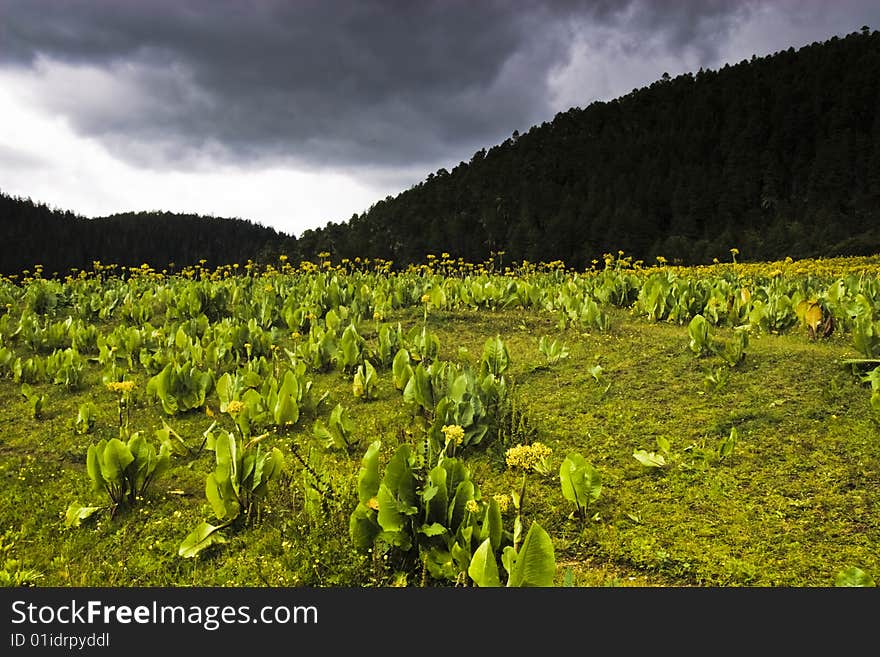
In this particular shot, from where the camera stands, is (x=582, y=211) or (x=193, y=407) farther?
(x=582, y=211)

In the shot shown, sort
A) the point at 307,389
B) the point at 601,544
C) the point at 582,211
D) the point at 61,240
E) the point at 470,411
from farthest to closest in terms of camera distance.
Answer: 1. the point at 61,240
2. the point at 582,211
3. the point at 307,389
4. the point at 470,411
5. the point at 601,544

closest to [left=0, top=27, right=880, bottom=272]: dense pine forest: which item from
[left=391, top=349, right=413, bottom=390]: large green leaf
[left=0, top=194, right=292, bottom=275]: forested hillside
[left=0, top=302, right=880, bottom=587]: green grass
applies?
[left=0, top=194, right=292, bottom=275]: forested hillside

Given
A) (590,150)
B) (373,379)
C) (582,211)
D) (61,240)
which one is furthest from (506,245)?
(61,240)

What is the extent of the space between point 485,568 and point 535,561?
21cm

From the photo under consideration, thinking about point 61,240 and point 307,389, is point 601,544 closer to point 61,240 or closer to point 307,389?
point 307,389

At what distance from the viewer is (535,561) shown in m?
2.31

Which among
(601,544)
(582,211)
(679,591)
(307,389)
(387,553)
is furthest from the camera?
(582,211)

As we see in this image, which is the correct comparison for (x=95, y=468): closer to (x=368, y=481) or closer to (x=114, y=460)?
(x=114, y=460)

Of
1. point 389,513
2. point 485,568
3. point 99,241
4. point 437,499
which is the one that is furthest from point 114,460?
point 99,241

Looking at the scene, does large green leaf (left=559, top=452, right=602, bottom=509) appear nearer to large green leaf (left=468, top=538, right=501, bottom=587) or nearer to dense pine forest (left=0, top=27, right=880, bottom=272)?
large green leaf (left=468, top=538, right=501, bottom=587)

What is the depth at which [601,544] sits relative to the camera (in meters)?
3.22

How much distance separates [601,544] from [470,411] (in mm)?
1530

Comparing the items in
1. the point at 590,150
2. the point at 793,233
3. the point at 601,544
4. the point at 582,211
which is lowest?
→ the point at 601,544

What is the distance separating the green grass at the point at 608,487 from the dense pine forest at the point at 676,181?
4615 cm
